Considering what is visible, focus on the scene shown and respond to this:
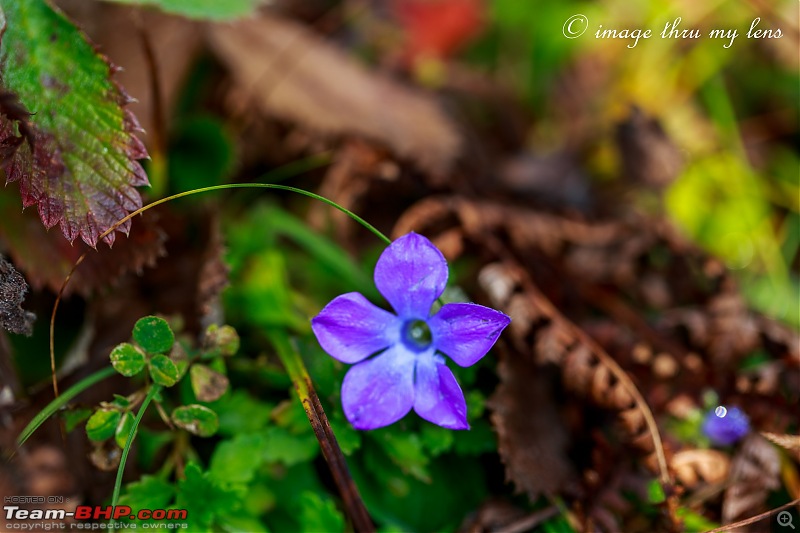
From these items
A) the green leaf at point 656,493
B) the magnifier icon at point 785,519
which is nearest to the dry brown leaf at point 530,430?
the green leaf at point 656,493

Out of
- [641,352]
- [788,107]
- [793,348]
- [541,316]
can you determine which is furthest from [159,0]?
[788,107]

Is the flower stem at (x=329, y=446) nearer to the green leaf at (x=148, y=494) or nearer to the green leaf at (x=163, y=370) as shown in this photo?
the green leaf at (x=163, y=370)

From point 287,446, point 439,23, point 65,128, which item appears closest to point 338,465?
point 287,446

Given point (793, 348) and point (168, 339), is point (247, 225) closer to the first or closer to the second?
point (168, 339)

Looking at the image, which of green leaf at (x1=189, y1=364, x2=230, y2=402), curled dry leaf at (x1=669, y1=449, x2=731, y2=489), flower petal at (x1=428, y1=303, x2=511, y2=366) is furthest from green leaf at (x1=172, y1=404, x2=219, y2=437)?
curled dry leaf at (x1=669, y1=449, x2=731, y2=489)

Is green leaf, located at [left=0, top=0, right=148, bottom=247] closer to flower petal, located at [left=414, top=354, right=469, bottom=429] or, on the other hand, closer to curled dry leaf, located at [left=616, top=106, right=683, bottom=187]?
flower petal, located at [left=414, top=354, right=469, bottom=429]

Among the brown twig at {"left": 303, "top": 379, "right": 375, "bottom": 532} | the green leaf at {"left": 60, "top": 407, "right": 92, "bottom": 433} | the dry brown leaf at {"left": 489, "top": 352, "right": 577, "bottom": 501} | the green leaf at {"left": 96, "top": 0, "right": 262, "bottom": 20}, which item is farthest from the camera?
the green leaf at {"left": 96, "top": 0, "right": 262, "bottom": 20}
